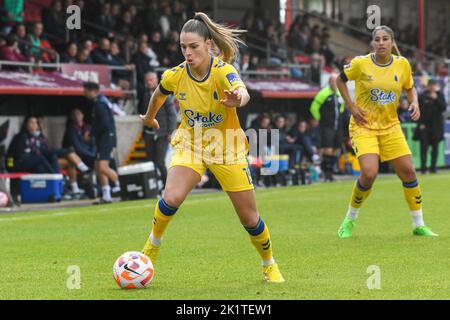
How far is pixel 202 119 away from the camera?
9.19m

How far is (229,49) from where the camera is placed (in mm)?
9188

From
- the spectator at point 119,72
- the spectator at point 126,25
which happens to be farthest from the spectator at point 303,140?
the spectator at point 126,25

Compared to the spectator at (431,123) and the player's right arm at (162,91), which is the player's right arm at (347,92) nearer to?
the player's right arm at (162,91)

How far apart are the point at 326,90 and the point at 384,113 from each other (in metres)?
12.9

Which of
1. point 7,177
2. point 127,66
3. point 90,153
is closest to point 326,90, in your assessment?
point 127,66

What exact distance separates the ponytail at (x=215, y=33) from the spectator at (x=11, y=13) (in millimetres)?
15987

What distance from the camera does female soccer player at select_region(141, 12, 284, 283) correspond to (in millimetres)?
9086

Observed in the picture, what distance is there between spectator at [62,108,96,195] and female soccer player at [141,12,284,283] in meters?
12.8

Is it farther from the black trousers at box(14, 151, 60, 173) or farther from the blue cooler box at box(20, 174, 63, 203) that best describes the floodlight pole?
the blue cooler box at box(20, 174, 63, 203)

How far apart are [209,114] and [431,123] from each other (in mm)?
20088

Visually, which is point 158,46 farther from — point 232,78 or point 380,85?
point 232,78

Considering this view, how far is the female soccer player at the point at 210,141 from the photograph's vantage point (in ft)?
29.8

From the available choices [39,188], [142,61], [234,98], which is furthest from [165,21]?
[234,98]
